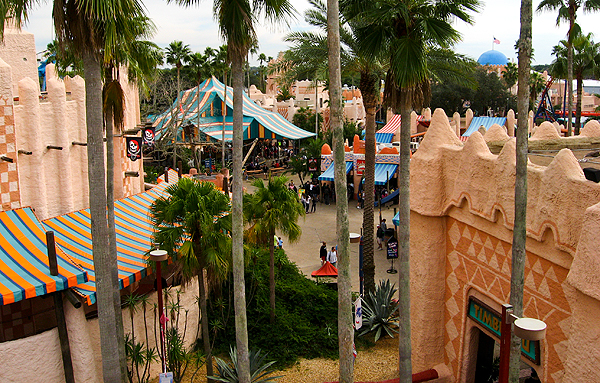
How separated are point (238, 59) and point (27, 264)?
18.9 ft

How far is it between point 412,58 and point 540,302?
4.42 m

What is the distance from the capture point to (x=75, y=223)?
508 inches

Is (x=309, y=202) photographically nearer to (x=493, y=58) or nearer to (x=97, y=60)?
(x=97, y=60)

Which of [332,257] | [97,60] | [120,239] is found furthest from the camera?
[332,257]

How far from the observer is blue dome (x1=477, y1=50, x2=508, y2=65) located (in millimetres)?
83688

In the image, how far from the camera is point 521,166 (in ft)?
22.5

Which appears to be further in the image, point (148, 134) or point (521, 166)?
point (148, 134)

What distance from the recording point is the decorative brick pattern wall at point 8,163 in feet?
38.2

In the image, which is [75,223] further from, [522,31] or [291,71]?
[522,31]

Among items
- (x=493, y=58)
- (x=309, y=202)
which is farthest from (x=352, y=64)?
(x=493, y=58)

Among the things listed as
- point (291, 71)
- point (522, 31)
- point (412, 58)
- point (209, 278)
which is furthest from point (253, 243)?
point (522, 31)

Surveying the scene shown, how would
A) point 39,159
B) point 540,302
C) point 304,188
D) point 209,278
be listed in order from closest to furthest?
point 540,302, point 209,278, point 39,159, point 304,188

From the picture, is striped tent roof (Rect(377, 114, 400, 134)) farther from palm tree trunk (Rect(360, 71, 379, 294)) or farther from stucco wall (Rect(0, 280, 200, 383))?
stucco wall (Rect(0, 280, 200, 383))

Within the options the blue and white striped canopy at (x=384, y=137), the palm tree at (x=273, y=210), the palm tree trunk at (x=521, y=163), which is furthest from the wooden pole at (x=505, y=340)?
the blue and white striped canopy at (x=384, y=137)
